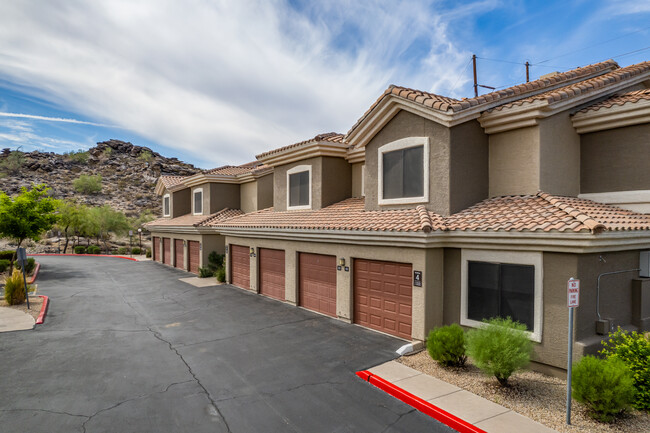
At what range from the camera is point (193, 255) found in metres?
26.5

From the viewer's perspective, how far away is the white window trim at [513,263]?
825cm

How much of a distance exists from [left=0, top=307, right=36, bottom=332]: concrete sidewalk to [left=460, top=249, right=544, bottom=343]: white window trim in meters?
14.5

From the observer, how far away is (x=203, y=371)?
8672 millimetres

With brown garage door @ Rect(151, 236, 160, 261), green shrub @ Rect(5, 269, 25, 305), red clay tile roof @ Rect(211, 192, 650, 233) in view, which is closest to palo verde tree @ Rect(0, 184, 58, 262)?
green shrub @ Rect(5, 269, 25, 305)

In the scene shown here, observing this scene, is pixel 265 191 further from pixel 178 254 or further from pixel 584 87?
pixel 584 87

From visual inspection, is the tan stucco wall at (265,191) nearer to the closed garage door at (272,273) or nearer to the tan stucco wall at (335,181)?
the closed garage door at (272,273)

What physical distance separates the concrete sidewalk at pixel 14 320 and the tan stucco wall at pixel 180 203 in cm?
1709

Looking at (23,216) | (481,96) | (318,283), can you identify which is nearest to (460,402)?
(318,283)

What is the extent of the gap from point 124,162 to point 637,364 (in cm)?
10199

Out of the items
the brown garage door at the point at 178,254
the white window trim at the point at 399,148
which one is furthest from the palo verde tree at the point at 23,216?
the white window trim at the point at 399,148

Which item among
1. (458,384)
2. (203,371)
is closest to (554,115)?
(458,384)

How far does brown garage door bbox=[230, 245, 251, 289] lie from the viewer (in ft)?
63.6

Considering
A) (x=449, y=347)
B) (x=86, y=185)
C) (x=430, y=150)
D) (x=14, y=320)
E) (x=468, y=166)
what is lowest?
(x=14, y=320)

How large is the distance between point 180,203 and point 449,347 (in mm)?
28690
